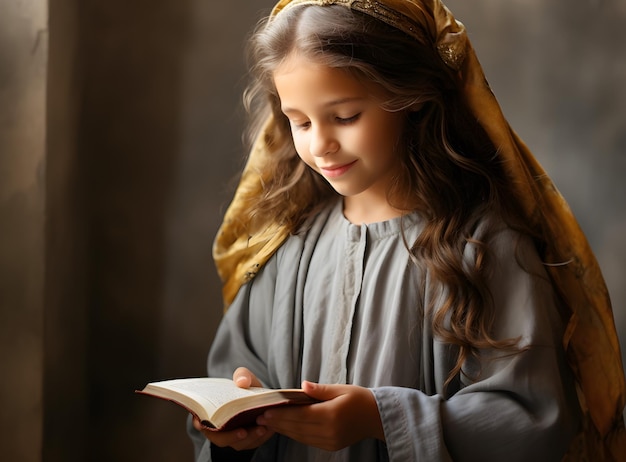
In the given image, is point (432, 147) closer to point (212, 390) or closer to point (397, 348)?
point (397, 348)

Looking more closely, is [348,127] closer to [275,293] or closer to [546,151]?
[275,293]

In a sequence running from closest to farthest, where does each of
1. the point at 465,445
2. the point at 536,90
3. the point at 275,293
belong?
1. the point at 465,445
2. the point at 275,293
3. the point at 536,90

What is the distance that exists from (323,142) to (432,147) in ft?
0.70

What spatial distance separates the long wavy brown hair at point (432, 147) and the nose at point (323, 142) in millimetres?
104

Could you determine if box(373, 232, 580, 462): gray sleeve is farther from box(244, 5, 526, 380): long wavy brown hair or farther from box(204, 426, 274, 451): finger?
box(204, 426, 274, 451): finger

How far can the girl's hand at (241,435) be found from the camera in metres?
1.30

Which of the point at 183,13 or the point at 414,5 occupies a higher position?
the point at 183,13

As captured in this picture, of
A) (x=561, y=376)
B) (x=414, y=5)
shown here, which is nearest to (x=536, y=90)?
(x=414, y=5)

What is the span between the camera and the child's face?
135cm

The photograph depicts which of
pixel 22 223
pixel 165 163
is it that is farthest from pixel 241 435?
pixel 165 163

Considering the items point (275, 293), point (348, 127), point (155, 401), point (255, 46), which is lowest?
point (155, 401)

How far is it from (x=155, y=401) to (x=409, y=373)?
3.12 ft

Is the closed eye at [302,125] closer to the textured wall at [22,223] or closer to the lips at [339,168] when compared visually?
the lips at [339,168]

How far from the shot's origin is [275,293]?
160cm
